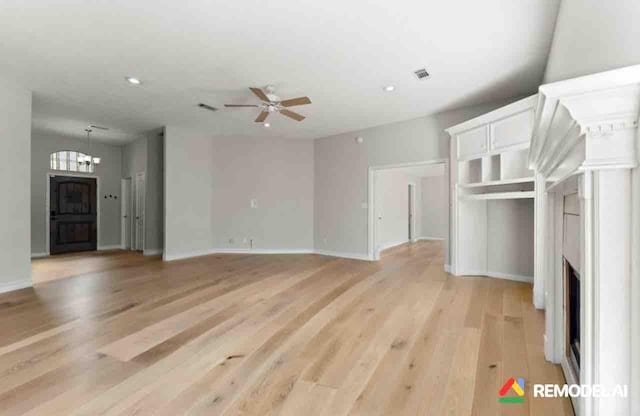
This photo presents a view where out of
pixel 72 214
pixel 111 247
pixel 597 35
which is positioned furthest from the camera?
pixel 111 247

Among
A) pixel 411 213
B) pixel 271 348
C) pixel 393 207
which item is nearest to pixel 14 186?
pixel 271 348

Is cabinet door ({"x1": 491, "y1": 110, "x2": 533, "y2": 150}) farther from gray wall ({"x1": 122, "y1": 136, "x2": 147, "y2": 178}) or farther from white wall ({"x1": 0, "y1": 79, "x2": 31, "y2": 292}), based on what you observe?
gray wall ({"x1": 122, "y1": 136, "x2": 147, "y2": 178})

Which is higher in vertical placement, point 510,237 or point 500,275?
point 510,237

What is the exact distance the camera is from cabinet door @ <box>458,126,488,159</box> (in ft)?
12.7

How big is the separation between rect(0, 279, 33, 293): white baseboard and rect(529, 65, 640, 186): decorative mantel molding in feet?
18.1

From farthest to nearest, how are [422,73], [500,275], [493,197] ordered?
[500,275], [493,197], [422,73]

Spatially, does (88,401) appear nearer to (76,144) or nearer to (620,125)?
(620,125)

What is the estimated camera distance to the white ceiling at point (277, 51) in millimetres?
2293

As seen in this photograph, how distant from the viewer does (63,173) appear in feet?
22.4

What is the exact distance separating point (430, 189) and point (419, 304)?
738 centimetres

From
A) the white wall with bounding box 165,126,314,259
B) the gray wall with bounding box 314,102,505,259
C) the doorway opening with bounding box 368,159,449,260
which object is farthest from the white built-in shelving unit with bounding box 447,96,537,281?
the white wall with bounding box 165,126,314,259

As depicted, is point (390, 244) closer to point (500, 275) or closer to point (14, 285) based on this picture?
point (500, 275)

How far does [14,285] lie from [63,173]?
13.7 ft

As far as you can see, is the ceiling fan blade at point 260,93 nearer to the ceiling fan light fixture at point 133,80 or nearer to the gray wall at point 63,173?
the ceiling fan light fixture at point 133,80
